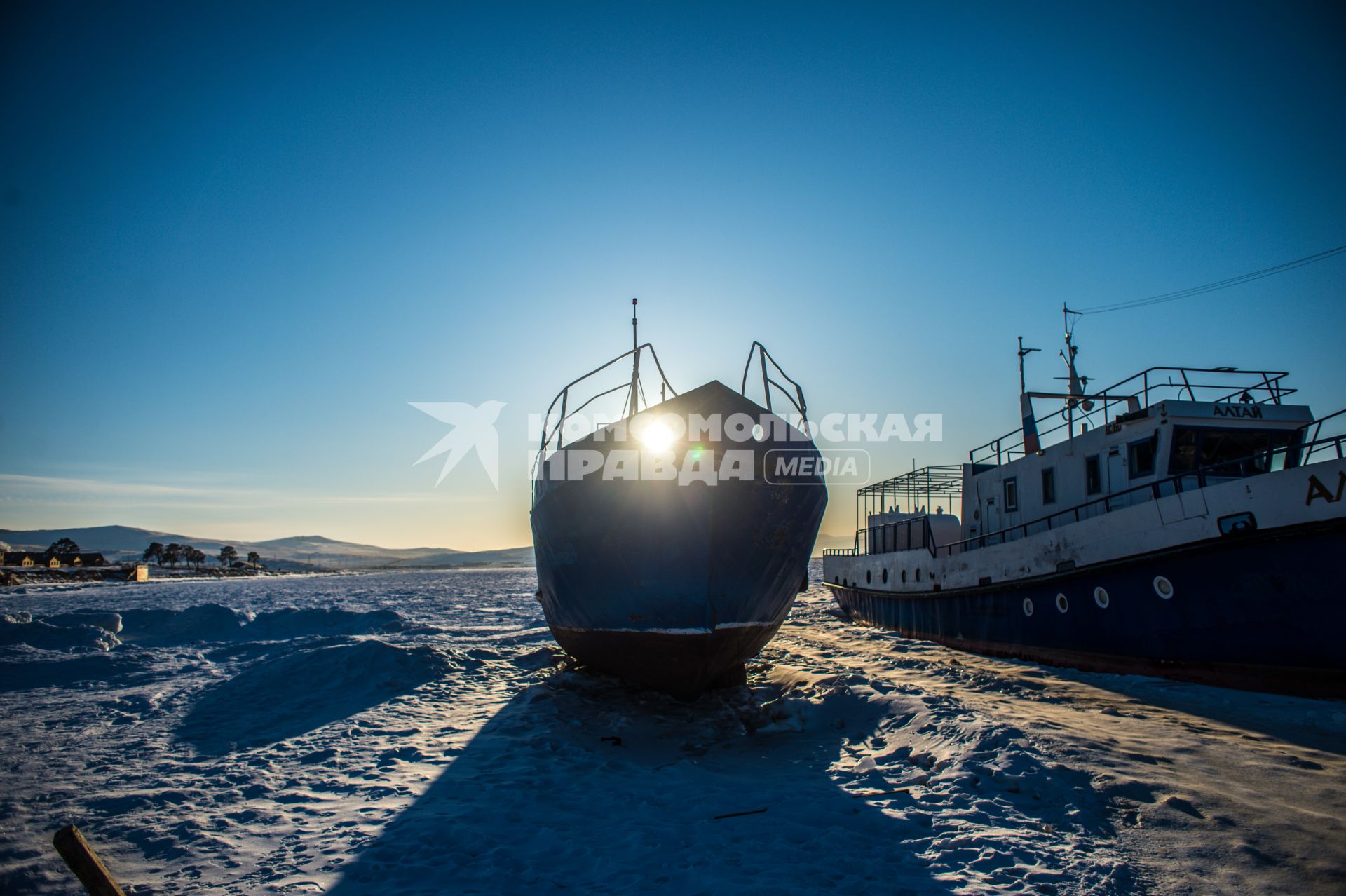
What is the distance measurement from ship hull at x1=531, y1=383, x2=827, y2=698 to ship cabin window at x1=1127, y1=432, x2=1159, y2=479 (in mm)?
7042

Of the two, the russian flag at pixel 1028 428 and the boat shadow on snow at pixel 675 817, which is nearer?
the boat shadow on snow at pixel 675 817

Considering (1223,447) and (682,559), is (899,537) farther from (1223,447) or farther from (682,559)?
(682,559)

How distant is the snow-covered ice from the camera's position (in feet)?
13.8

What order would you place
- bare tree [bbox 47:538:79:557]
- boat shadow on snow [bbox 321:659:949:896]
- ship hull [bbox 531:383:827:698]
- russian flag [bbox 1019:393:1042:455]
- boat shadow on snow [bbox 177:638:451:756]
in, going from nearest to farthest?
boat shadow on snow [bbox 321:659:949:896] → boat shadow on snow [bbox 177:638:451:756] → ship hull [bbox 531:383:827:698] → russian flag [bbox 1019:393:1042:455] → bare tree [bbox 47:538:79:557]

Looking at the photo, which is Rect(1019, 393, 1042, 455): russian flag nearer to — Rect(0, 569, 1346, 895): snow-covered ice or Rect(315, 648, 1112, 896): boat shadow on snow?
Rect(0, 569, 1346, 895): snow-covered ice

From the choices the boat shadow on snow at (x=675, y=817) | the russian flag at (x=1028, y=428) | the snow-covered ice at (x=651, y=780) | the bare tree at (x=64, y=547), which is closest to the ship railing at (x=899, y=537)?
the russian flag at (x=1028, y=428)

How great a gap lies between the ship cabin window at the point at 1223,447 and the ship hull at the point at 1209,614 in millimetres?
2523

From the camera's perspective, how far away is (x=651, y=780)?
20.1 feet

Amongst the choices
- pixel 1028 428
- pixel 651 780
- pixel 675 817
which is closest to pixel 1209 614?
pixel 1028 428

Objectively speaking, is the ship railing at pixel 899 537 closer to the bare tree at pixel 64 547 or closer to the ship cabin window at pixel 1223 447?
the ship cabin window at pixel 1223 447

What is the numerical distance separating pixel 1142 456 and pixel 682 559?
31.9 feet

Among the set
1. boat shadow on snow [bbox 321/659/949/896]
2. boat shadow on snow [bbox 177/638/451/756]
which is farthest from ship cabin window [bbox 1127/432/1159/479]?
boat shadow on snow [bbox 177/638/451/756]

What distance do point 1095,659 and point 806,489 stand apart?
21.6 feet

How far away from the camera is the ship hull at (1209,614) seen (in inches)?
328
